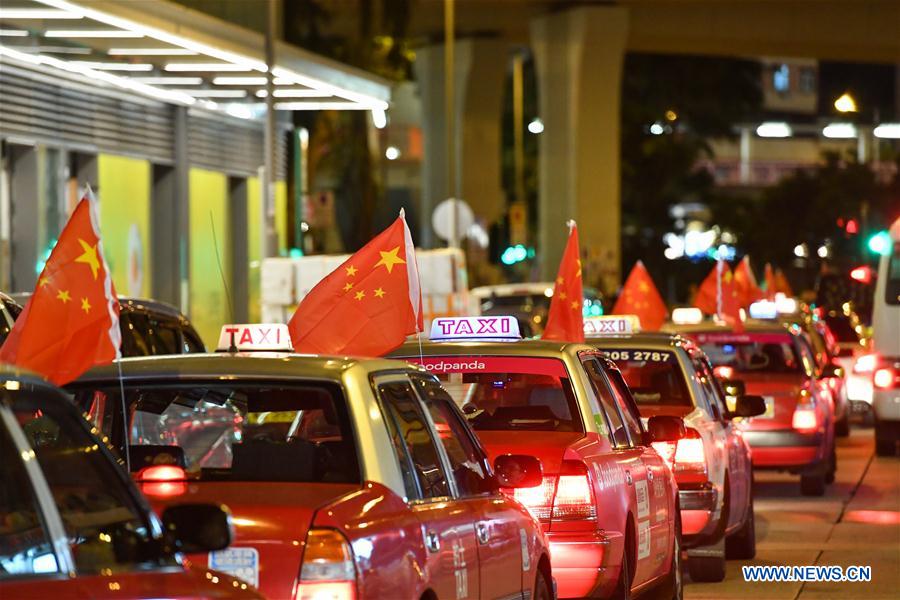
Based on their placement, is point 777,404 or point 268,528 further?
point 777,404

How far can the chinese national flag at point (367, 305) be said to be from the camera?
34.3 feet

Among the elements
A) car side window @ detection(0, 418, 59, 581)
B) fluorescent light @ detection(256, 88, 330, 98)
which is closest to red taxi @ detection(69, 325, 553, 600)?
car side window @ detection(0, 418, 59, 581)

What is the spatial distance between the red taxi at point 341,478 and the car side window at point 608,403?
207 cm

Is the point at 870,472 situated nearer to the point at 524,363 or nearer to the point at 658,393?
the point at 658,393

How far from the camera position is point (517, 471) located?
28.3 ft

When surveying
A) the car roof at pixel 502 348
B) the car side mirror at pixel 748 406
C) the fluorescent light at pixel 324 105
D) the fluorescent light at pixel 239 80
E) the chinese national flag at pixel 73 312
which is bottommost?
the car side mirror at pixel 748 406

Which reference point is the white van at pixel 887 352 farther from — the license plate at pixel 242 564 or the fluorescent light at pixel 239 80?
the license plate at pixel 242 564

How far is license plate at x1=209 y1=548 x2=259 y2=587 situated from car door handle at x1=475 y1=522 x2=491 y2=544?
4.83ft

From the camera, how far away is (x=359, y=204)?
54.7 m

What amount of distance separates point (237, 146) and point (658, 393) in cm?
2189

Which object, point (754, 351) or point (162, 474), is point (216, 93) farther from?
point (162, 474)

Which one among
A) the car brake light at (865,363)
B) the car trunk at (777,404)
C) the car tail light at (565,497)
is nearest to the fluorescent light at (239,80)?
the car brake light at (865,363)

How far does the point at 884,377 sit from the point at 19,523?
21.8 m

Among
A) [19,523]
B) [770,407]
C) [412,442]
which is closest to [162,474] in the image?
[412,442]
